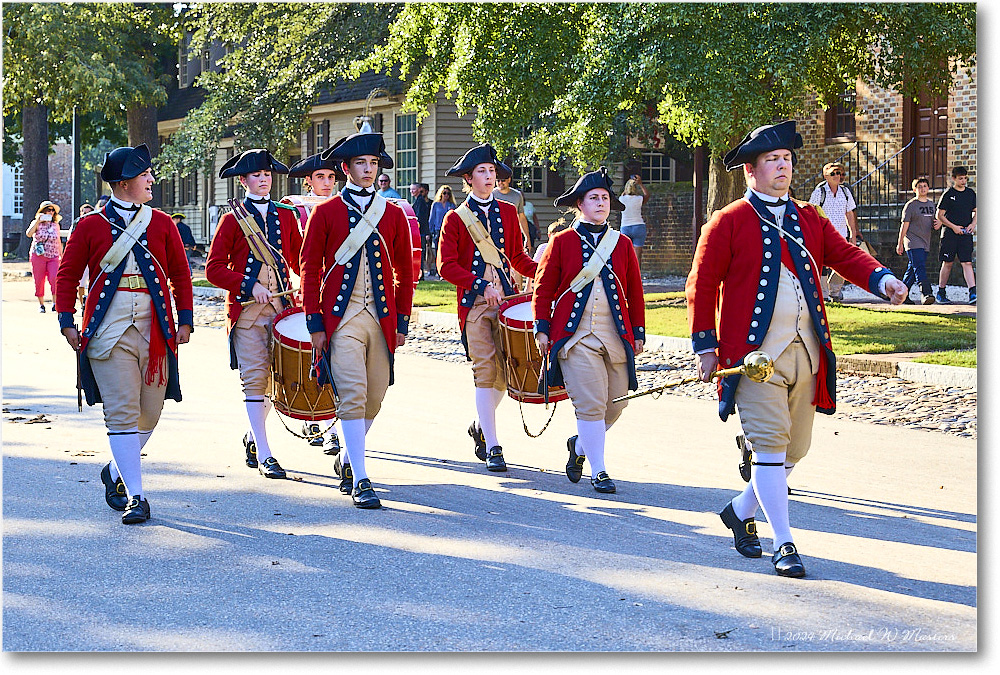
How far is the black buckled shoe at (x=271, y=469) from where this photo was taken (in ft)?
28.7

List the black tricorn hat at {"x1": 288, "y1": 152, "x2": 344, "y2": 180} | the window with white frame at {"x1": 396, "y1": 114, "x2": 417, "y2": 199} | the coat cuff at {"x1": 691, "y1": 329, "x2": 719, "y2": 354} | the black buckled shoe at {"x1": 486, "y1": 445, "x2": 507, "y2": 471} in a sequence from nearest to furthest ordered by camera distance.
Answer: the coat cuff at {"x1": 691, "y1": 329, "x2": 719, "y2": 354}
the black tricorn hat at {"x1": 288, "y1": 152, "x2": 344, "y2": 180}
the black buckled shoe at {"x1": 486, "y1": 445, "x2": 507, "y2": 471}
the window with white frame at {"x1": 396, "y1": 114, "x2": 417, "y2": 199}

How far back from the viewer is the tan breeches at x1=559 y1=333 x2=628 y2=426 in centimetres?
820

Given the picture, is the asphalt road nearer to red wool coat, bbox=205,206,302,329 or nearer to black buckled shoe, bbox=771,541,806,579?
black buckled shoe, bbox=771,541,806,579

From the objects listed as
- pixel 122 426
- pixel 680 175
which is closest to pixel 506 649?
pixel 122 426

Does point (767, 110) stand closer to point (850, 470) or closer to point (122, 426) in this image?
point (850, 470)

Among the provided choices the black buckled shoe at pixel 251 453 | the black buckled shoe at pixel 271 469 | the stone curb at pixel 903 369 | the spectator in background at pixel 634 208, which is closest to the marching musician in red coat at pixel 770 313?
the black buckled shoe at pixel 271 469

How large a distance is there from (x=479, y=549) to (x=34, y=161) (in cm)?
4102

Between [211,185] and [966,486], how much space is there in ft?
132

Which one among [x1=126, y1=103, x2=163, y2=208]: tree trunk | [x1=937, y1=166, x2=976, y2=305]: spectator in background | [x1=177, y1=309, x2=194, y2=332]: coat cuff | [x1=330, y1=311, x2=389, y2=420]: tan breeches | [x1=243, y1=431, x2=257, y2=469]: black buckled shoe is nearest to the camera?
[x1=177, y1=309, x2=194, y2=332]: coat cuff

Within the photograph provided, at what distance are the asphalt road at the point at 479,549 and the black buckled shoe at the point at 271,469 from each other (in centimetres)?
12

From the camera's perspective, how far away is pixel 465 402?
40.2 feet

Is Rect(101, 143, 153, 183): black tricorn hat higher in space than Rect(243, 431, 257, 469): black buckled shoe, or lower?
higher

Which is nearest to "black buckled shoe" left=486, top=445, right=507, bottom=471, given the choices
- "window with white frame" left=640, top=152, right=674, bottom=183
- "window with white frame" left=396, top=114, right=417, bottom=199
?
"window with white frame" left=640, top=152, right=674, bottom=183

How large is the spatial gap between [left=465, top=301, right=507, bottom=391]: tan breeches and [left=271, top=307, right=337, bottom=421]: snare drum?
1195mm
